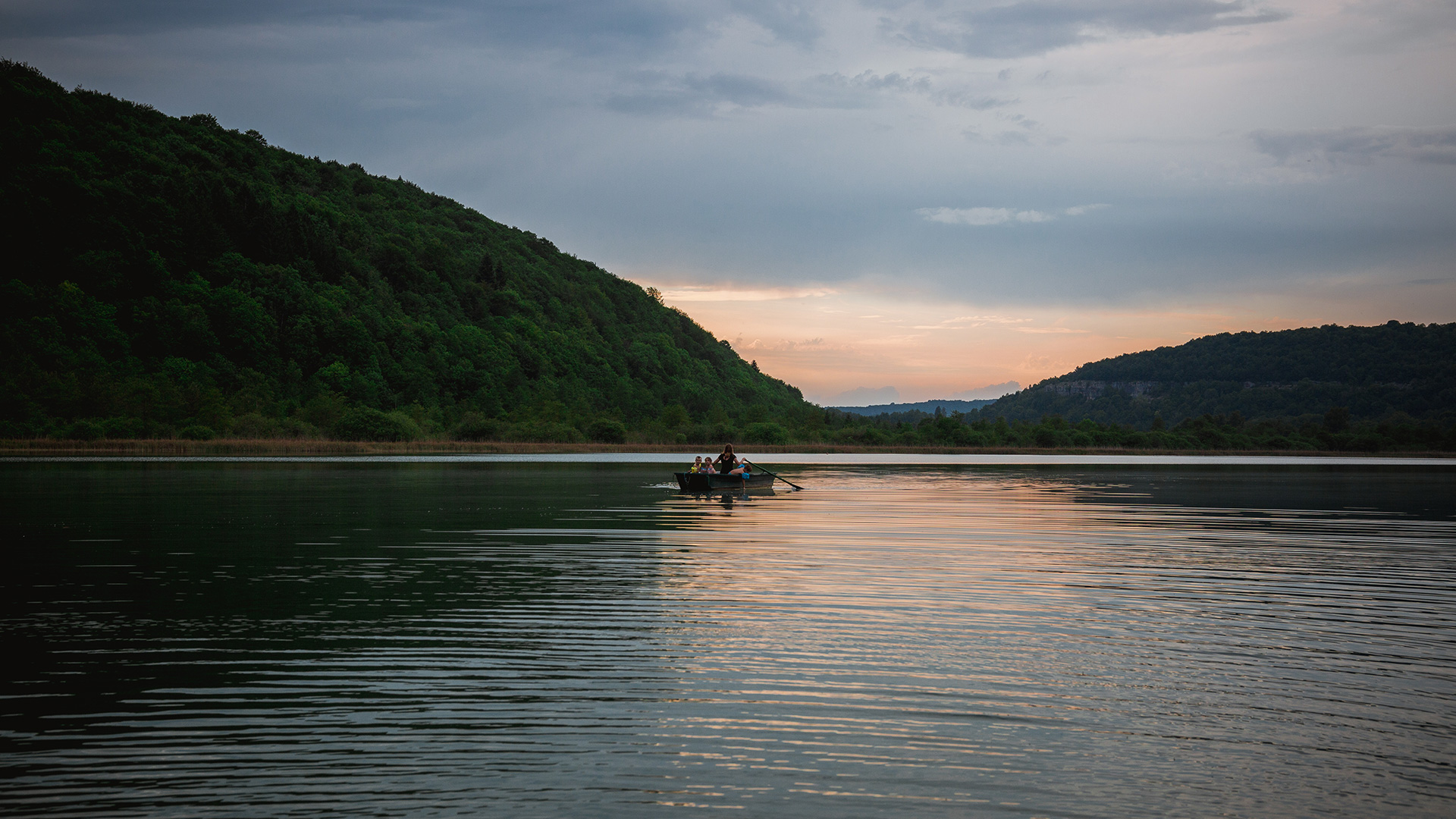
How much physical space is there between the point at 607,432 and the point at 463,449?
91.1ft

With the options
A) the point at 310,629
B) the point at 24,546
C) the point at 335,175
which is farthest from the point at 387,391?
the point at 310,629

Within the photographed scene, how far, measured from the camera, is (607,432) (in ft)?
422

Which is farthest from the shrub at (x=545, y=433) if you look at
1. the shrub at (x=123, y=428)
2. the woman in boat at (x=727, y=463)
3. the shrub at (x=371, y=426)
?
the woman in boat at (x=727, y=463)

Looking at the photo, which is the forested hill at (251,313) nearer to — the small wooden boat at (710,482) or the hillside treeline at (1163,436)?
the hillside treeline at (1163,436)

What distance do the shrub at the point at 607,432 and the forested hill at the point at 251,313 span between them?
280 mm

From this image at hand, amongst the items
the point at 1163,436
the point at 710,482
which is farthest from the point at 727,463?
the point at 1163,436

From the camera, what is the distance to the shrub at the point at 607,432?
127875 millimetres

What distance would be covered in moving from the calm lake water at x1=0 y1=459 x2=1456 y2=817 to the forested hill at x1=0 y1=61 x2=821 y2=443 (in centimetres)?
8437

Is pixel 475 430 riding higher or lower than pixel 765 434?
higher

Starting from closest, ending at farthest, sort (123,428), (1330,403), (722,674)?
(722,674), (123,428), (1330,403)

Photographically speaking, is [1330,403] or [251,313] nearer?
[251,313]

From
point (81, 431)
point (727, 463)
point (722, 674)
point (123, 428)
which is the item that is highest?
point (123, 428)

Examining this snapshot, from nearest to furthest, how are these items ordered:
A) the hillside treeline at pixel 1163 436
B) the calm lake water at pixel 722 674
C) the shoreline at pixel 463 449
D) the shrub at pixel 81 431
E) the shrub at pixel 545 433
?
the calm lake water at pixel 722 674
the shoreline at pixel 463 449
the shrub at pixel 81 431
the shrub at pixel 545 433
the hillside treeline at pixel 1163 436

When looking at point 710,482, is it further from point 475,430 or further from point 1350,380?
point 1350,380
